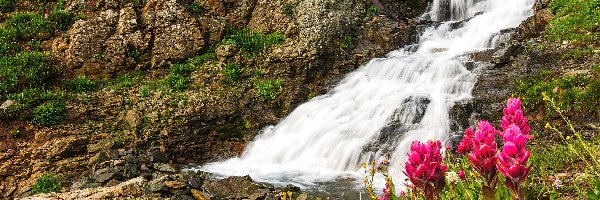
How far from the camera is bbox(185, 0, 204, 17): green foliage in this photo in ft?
51.6

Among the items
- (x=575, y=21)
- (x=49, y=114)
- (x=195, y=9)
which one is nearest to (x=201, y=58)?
(x=195, y=9)

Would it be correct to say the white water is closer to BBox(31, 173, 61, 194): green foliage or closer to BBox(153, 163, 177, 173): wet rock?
BBox(153, 163, 177, 173): wet rock

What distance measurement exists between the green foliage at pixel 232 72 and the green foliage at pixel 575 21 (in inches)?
353

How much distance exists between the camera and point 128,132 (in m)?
11.5

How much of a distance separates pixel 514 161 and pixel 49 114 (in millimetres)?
11947

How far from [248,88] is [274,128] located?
1.57 meters

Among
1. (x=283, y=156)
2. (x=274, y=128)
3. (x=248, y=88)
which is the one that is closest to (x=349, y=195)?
(x=283, y=156)

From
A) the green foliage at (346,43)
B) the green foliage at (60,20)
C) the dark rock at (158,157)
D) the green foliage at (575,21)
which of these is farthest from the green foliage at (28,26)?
the green foliage at (575,21)

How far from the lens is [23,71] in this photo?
495 inches

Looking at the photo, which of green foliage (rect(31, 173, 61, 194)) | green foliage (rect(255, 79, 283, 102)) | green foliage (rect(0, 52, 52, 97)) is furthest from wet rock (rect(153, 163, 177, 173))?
green foliage (rect(0, 52, 52, 97))

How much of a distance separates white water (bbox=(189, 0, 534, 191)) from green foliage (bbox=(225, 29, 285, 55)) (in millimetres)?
2729

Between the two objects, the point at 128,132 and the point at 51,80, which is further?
the point at 51,80

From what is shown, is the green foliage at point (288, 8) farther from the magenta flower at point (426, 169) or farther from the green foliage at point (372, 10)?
the magenta flower at point (426, 169)

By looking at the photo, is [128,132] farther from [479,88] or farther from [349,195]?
[479,88]
